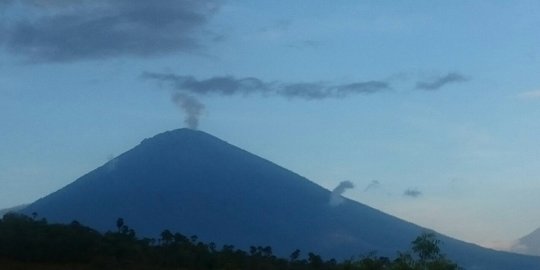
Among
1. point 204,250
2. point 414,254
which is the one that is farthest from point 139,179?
point 414,254

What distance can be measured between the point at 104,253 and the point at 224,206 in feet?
266

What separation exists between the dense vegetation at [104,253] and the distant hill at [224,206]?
45.7 meters

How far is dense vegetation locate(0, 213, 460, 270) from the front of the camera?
42.8 metres

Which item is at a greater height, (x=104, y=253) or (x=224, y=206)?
(x=224, y=206)

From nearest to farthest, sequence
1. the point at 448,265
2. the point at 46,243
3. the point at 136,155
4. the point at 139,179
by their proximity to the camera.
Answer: the point at 448,265 < the point at 46,243 < the point at 139,179 < the point at 136,155

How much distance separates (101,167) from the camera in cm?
14500

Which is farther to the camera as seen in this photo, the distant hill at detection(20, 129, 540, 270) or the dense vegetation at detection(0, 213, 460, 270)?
the distant hill at detection(20, 129, 540, 270)

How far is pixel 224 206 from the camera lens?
411ft

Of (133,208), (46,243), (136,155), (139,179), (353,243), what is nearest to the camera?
(46,243)

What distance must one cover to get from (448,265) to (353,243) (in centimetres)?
8108

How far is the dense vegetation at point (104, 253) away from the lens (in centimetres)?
4281

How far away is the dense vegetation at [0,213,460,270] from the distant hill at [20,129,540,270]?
1800 inches

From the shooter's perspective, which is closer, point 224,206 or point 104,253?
point 104,253

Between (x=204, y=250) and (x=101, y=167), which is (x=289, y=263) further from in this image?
(x=101, y=167)
